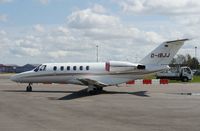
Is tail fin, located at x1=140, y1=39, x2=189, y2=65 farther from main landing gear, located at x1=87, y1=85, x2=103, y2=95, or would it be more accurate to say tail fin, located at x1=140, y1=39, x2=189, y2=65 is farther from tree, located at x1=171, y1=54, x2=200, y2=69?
tree, located at x1=171, y1=54, x2=200, y2=69

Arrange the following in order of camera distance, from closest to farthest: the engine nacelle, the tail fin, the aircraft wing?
the aircraft wing, the tail fin, the engine nacelle

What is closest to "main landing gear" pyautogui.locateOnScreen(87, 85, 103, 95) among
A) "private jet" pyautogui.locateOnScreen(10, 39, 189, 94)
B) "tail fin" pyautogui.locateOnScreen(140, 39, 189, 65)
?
"private jet" pyautogui.locateOnScreen(10, 39, 189, 94)

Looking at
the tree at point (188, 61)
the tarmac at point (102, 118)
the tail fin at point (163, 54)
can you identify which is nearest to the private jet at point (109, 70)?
the tail fin at point (163, 54)

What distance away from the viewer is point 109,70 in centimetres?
3212

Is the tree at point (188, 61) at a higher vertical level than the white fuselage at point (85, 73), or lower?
higher

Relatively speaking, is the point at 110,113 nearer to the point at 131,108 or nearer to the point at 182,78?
the point at 131,108

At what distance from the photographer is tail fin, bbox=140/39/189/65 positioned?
103 ft

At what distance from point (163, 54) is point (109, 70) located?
4200 mm

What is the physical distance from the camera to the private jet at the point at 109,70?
103ft

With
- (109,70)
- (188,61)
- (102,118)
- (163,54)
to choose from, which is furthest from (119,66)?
(188,61)

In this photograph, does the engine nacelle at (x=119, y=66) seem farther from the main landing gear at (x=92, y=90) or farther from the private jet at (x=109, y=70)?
the main landing gear at (x=92, y=90)

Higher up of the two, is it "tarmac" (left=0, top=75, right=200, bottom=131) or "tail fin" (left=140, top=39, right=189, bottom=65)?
"tail fin" (left=140, top=39, right=189, bottom=65)

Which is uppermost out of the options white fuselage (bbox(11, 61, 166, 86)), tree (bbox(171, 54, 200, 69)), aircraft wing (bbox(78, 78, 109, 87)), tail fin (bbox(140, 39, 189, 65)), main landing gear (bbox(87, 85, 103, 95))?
tree (bbox(171, 54, 200, 69))

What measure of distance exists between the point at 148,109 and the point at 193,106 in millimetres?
2856
